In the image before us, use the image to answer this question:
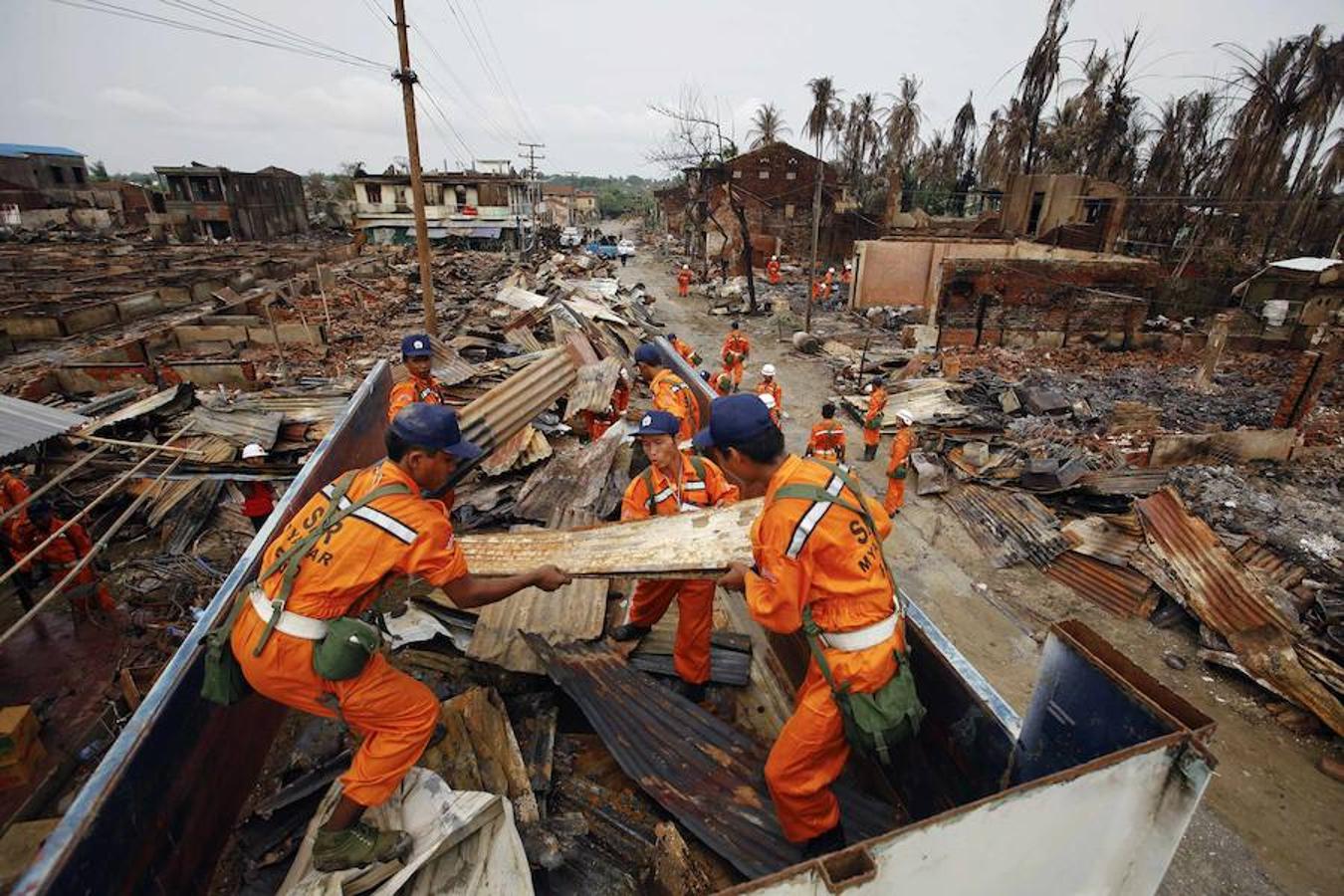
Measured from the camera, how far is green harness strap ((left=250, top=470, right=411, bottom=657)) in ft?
7.25

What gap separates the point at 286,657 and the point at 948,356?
1311 centimetres

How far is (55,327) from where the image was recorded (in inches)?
663

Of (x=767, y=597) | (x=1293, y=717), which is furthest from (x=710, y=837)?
(x=1293, y=717)

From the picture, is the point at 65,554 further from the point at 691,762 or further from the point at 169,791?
the point at 691,762

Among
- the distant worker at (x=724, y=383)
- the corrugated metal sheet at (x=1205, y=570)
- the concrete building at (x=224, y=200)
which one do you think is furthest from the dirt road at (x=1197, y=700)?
the concrete building at (x=224, y=200)

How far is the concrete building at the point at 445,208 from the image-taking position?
38.5m

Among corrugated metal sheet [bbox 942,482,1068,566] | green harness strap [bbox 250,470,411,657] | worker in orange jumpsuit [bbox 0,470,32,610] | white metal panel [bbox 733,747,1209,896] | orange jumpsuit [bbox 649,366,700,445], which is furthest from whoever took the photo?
corrugated metal sheet [bbox 942,482,1068,566]

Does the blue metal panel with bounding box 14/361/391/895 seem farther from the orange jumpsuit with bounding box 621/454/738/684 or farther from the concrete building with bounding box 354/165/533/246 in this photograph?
the concrete building with bounding box 354/165/533/246

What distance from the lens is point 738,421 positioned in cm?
241

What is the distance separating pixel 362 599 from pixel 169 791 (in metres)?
1.01

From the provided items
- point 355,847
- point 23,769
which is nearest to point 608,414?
point 355,847

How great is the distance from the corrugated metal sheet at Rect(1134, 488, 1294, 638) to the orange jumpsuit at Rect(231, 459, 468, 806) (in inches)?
250

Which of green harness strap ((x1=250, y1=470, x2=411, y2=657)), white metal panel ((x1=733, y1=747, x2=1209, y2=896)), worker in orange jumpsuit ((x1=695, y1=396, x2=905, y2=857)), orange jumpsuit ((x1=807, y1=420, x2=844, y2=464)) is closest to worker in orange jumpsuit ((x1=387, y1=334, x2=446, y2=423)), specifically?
green harness strap ((x1=250, y1=470, x2=411, y2=657))

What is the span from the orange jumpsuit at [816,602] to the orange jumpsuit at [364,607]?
1268 millimetres
